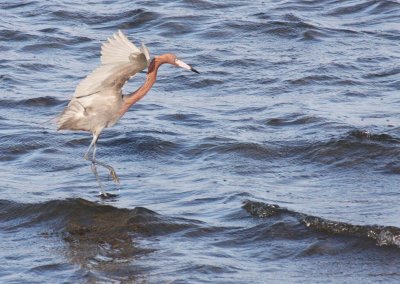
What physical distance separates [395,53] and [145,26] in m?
4.17

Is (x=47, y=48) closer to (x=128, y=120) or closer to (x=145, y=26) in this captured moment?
(x=145, y=26)

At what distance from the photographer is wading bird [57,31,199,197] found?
9227 mm

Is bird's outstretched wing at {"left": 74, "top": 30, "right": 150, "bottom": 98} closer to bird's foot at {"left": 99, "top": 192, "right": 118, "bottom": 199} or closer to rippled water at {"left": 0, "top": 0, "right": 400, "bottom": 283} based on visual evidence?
bird's foot at {"left": 99, "top": 192, "right": 118, "bottom": 199}

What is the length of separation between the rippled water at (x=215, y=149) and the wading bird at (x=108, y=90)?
585 mm

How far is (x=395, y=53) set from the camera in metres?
14.8

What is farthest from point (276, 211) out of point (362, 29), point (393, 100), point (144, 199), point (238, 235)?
point (362, 29)

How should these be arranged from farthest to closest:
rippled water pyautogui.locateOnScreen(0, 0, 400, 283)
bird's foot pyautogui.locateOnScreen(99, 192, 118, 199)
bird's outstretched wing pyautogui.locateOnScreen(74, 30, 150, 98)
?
bird's foot pyautogui.locateOnScreen(99, 192, 118, 199) < bird's outstretched wing pyautogui.locateOnScreen(74, 30, 150, 98) < rippled water pyautogui.locateOnScreen(0, 0, 400, 283)

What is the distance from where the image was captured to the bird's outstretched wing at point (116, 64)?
916 cm

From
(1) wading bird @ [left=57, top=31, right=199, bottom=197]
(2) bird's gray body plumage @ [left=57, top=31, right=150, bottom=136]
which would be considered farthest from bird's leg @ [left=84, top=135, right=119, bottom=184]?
(2) bird's gray body plumage @ [left=57, top=31, right=150, bottom=136]

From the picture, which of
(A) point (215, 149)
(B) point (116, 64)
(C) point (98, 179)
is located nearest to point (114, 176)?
(C) point (98, 179)

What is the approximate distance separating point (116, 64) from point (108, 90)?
29.1 inches

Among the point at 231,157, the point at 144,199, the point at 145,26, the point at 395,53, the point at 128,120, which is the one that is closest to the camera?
the point at 144,199

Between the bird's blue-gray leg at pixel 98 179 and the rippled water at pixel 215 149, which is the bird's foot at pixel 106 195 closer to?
the bird's blue-gray leg at pixel 98 179

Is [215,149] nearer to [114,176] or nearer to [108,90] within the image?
[114,176]
